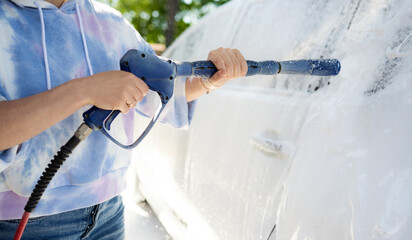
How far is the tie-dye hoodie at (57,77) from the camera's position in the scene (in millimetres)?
1057

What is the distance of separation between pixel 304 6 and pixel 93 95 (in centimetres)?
105

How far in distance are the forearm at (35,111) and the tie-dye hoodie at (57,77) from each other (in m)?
0.06

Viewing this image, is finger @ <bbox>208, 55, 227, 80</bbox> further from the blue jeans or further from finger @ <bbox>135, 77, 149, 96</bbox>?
the blue jeans

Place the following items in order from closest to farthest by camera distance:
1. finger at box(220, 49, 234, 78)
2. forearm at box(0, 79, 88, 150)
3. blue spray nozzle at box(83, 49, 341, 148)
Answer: forearm at box(0, 79, 88, 150) < blue spray nozzle at box(83, 49, 341, 148) < finger at box(220, 49, 234, 78)

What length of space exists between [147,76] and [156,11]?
19001 millimetres

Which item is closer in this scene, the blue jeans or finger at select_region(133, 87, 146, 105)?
finger at select_region(133, 87, 146, 105)

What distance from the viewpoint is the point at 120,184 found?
1322 mm

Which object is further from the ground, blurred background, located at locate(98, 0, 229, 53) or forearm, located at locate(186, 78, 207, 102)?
forearm, located at locate(186, 78, 207, 102)

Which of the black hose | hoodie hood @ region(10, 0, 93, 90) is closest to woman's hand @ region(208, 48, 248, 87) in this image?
hoodie hood @ region(10, 0, 93, 90)

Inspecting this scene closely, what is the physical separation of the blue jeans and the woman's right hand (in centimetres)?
42

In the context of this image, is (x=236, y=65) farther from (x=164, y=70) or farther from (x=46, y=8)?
(x=46, y=8)

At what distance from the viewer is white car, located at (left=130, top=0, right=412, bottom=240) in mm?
1005

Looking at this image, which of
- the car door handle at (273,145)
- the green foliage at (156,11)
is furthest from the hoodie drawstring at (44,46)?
the green foliage at (156,11)

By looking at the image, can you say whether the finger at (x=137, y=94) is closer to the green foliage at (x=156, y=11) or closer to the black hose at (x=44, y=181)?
the black hose at (x=44, y=181)
